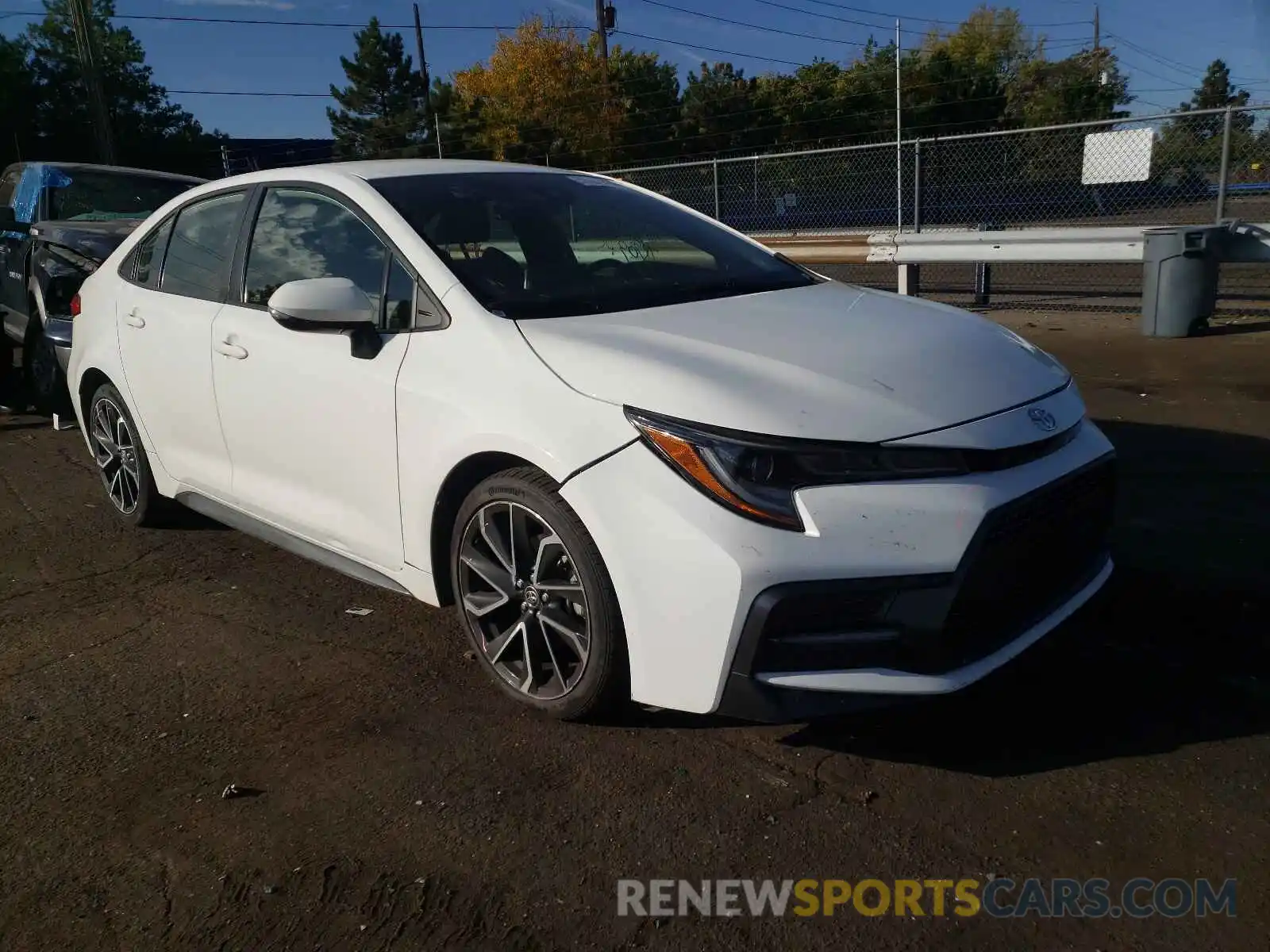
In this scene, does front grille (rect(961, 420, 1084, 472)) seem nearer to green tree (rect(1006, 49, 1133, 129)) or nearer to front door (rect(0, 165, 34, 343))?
front door (rect(0, 165, 34, 343))

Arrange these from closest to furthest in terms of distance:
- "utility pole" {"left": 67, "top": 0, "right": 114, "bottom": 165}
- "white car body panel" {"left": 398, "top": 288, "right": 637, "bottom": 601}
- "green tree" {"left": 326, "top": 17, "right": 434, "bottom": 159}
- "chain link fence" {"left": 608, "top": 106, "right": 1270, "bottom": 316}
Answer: "white car body panel" {"left": 398, "top": 288, "right": 637, "bottom": 601}, "chain link fence" {"left": 608, "top": 106, "right": 1270, "bottom": 316}, "utility pole" {"left": 67, "top": 0, "right": 114, "bottom": 165}, "green tree" {"left": 326, "top": 17, "right": 434, "bottom": 159}

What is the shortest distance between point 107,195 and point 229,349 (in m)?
5.84

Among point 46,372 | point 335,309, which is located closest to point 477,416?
point 335,309

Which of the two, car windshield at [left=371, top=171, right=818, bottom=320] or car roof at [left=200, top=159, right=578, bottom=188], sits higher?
car roof at [left=200, top=159, right=578, bottom=188]

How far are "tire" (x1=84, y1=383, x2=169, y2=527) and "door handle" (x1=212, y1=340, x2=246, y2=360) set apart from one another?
40.1 inches

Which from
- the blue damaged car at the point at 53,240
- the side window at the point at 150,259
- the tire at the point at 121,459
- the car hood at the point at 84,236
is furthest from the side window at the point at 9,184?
the side window at the point at 150,259

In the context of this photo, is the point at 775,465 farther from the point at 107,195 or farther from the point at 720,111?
the point at 720,111

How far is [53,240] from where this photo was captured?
24.7ft

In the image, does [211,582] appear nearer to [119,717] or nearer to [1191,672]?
[119,717]

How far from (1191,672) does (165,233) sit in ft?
14.5

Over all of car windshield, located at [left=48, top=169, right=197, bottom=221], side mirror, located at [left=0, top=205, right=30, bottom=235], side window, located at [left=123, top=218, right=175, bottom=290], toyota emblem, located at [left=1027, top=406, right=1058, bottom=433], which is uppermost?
car windshield, located at [left=48, top=169, right=197, bottom=221]

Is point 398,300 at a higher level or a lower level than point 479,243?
lower

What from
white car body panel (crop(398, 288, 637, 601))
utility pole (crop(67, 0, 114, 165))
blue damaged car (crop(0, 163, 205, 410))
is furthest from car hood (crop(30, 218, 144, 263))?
utility pole (crop(67, 0, 114, 165))

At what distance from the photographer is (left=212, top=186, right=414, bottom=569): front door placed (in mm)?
3439
